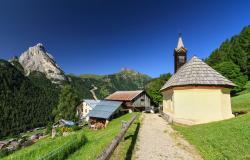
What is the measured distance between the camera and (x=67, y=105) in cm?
6341

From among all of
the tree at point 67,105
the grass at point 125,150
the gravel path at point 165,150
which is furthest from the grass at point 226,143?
the tree at point 67,105

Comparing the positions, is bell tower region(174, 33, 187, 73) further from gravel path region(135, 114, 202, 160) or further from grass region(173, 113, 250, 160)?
gravel path region(135, 114, 202, 160)

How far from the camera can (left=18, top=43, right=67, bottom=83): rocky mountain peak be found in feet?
560

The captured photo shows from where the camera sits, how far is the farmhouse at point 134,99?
→ 164 ft

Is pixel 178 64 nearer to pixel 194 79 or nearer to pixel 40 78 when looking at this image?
pixel 194 79

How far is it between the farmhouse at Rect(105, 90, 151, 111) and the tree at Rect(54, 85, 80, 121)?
644 inches

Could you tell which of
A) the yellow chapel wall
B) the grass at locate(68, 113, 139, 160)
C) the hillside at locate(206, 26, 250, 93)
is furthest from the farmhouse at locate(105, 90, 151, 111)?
the grass at locate(68, 113, 139, 160)

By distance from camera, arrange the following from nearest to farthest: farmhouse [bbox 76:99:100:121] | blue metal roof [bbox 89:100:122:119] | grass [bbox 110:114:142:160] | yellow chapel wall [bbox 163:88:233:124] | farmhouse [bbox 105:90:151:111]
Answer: grass [bbox 110:114:142:160] < yellow chapel wall [bbox 163:88:233:124] < blue metal roof [bbox 89:100:122:119] < farmhouse [bbox 105:90:151:111] < farmhouse [bbox 76:99:100:121]

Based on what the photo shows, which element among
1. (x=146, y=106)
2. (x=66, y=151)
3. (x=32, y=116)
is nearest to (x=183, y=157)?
(x=66, y=151)

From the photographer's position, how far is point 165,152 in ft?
33.2

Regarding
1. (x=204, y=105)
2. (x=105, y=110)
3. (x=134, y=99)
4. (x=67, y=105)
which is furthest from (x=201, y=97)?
(x=67, y=105)

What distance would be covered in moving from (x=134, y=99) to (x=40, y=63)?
485 ft

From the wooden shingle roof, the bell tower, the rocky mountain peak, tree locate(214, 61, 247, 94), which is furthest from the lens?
the rocky mountain peak

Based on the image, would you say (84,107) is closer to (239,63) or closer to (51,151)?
(239,63)
